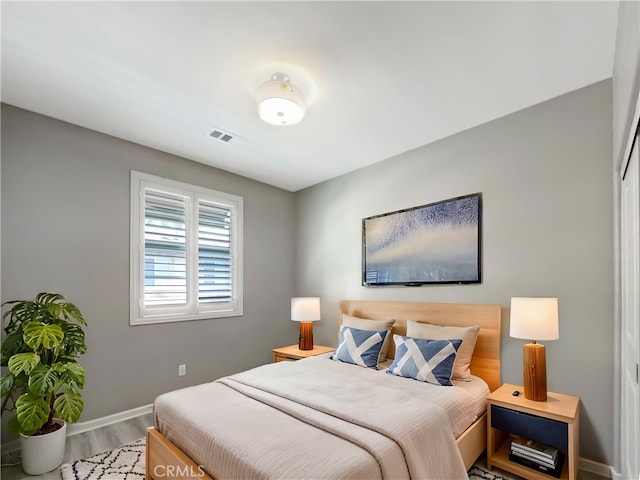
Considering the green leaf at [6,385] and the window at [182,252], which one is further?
the window at [182,252]

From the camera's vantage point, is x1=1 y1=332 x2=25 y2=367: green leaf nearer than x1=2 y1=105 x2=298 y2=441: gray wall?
Yes

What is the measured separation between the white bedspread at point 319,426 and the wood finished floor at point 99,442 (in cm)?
80

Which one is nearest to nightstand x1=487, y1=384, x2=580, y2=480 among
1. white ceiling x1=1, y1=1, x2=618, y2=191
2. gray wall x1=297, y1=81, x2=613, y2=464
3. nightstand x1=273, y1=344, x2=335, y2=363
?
gray wall x1=297, y1=81, x2=613, y2=464

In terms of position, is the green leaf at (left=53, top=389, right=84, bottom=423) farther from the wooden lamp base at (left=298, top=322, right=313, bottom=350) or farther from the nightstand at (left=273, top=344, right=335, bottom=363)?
the wooden lamp base at (left=298, top=322, right=313, bottom=350)

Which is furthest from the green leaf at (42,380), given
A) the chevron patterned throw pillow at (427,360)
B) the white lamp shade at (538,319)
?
the white lamp shade at (538,319)

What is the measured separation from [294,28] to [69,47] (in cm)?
135

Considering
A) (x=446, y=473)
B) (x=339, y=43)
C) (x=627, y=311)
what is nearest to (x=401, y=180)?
(x=339, y=43)

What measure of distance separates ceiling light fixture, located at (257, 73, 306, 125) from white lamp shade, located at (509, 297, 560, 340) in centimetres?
202

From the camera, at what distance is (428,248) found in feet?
10.7

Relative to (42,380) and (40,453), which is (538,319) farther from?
(40,453)

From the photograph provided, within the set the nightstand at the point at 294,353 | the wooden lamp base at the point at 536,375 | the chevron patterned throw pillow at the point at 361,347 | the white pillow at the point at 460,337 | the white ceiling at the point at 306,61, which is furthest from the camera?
the nightstand at the point at 294,353

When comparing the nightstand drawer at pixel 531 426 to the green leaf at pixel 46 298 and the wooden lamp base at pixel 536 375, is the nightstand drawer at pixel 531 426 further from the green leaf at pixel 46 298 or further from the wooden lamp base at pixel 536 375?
the green leaf at pixel 46 298

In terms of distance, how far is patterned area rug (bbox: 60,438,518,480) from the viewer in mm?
2188

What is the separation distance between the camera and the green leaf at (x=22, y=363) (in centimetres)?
211
